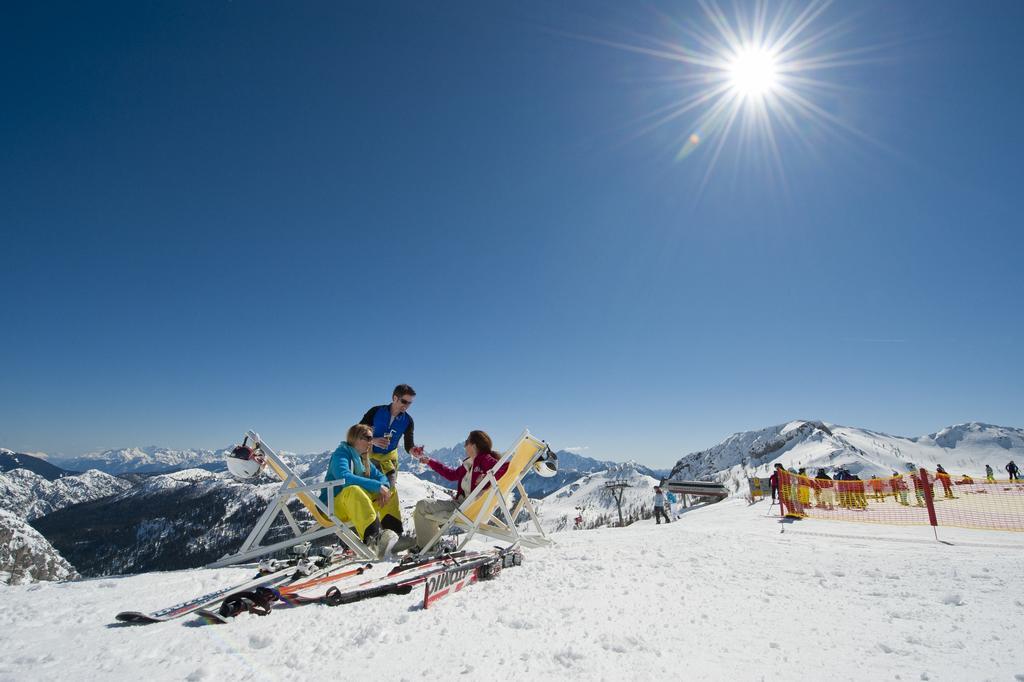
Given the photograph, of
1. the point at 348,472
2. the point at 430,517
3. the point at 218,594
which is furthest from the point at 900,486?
the point at 218,594

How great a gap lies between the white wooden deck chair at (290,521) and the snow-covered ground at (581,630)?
0.33m

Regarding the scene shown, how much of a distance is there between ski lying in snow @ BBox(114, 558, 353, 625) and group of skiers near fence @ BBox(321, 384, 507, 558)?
0.75 m

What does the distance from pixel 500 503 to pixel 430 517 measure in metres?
1.20

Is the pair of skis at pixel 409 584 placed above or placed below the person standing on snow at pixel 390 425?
below

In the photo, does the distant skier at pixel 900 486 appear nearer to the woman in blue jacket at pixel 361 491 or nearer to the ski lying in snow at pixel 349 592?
the ski lying in snow at pixel 349 592

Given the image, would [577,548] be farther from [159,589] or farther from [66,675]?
[66,675]

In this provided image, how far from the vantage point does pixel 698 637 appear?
338cm

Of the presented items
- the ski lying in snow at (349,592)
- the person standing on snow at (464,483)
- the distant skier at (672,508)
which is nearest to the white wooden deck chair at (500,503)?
the person standing on snow at (464,483)

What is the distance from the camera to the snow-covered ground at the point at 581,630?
2826 mm

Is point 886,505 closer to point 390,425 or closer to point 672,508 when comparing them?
point 672,508

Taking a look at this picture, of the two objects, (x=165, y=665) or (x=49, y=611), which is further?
(x=49, y=611)

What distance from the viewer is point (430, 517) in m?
7.03

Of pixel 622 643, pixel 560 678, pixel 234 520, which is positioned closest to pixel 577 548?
pixel 622 643

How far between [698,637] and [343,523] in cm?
483
